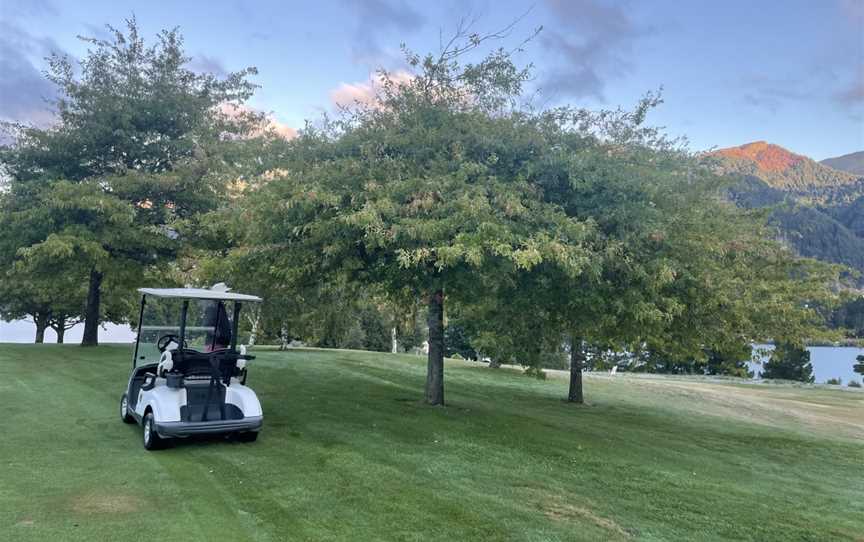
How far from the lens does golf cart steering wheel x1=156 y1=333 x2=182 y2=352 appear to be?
813 cm

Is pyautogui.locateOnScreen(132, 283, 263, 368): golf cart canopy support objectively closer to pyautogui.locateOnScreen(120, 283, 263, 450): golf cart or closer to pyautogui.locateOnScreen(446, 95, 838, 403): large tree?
pyautogui.locateOnScreen(120, 283, 263, 450): golf cart

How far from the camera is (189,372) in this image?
297 inches

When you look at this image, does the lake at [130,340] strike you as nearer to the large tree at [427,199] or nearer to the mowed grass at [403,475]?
the mowed grass at [403,475]

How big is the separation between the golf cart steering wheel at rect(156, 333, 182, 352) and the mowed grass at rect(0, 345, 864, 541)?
1.31 m

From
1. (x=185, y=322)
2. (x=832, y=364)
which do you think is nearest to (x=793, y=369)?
(x=832, y=364)

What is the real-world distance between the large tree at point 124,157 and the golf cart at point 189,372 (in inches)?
422

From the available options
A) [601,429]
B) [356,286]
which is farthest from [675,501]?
[356,286]

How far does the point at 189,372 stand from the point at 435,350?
213 inches

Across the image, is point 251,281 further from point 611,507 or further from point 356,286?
point 611,507

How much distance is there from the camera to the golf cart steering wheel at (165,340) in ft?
26.7

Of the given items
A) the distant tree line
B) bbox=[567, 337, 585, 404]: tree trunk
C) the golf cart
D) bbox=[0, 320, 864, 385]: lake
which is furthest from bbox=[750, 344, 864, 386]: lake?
the golf cart

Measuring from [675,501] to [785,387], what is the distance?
30377 mm

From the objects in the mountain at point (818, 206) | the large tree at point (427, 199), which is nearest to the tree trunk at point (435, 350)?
the large tree at point (427, 199)

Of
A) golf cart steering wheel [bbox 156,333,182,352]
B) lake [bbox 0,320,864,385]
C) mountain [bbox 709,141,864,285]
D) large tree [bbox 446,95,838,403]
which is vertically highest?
mountain [bbox 709,141,864,285]
